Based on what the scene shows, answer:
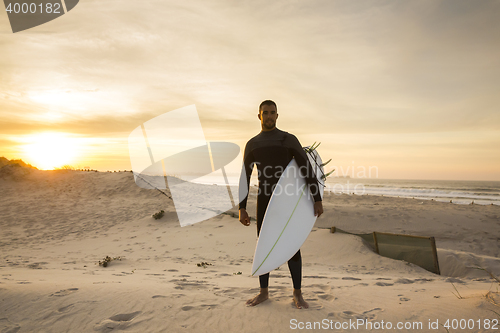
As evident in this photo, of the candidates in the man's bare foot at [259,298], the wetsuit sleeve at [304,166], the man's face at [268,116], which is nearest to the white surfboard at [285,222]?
the wetsuit sleeve at [304,166]

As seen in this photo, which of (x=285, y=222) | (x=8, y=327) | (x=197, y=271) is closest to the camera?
(x=8, y=327)

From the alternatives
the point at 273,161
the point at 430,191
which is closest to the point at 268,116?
the point at 273,161

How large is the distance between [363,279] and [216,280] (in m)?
2.44

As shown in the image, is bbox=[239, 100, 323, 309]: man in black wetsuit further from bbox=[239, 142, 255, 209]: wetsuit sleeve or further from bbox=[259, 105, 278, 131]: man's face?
bbox=[239, 142, 255, 209]: wetsuit sleeve

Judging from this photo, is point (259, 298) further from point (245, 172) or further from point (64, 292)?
point (64, 292)

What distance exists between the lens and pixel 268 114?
3.09 metres

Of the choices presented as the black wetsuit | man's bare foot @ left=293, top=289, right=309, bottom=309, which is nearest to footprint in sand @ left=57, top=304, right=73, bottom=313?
the black wetsuit

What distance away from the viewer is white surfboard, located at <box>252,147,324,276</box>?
113 inches

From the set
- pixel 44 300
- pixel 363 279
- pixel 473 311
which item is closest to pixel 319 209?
pixel 473 311

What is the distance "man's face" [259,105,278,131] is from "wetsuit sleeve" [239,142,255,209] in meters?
0.33

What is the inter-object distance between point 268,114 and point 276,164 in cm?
59

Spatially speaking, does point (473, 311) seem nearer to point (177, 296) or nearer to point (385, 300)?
point (385, 300)

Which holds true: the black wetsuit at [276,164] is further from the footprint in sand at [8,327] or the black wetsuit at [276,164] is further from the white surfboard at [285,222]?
the footprint in sand at [8,327]

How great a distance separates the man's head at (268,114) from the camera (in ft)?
10.1
